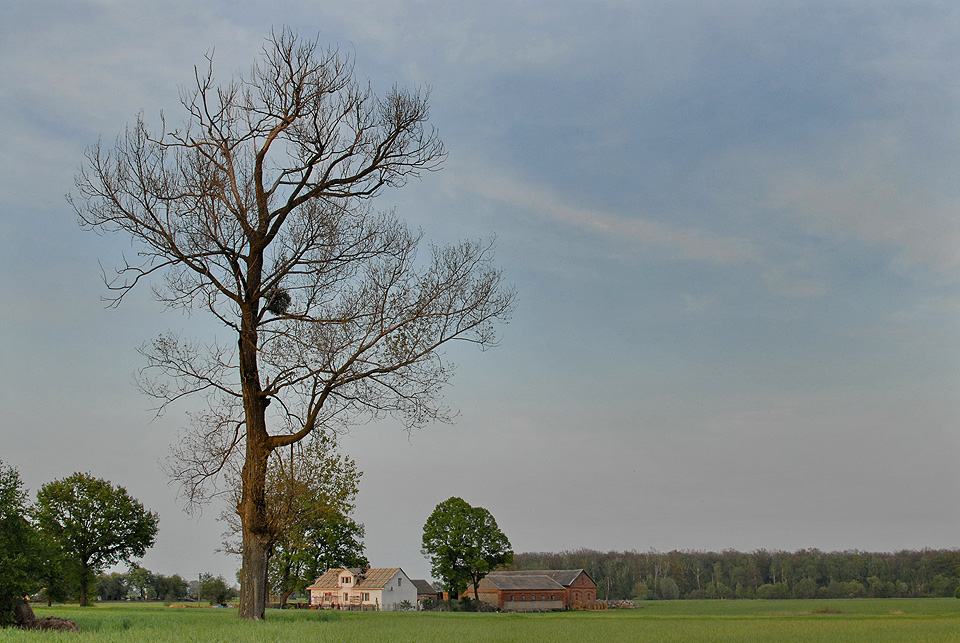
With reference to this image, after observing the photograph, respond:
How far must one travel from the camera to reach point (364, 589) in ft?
259

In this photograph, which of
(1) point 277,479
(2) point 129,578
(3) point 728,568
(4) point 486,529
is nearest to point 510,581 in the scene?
(4) point 486,529

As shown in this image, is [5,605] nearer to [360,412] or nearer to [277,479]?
[277,479]

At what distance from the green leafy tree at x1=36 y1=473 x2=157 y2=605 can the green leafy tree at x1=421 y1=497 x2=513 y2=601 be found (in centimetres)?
2751

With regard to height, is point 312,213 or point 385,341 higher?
point 312,213

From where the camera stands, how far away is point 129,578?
332ft

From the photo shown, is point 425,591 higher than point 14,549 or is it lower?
lower

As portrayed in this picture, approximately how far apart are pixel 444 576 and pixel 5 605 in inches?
2298

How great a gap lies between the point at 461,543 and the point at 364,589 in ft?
56.6

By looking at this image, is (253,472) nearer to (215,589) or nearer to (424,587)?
(215,589)

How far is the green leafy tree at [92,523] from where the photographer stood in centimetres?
4953

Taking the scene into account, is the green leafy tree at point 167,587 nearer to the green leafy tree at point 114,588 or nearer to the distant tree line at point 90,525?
the green leafy tree at point 114,588

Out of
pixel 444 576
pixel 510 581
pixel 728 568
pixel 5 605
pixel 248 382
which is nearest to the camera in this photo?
pixel 5 605

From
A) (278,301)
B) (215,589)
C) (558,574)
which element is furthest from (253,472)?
(558,574)

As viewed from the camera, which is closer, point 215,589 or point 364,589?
point 215,589
